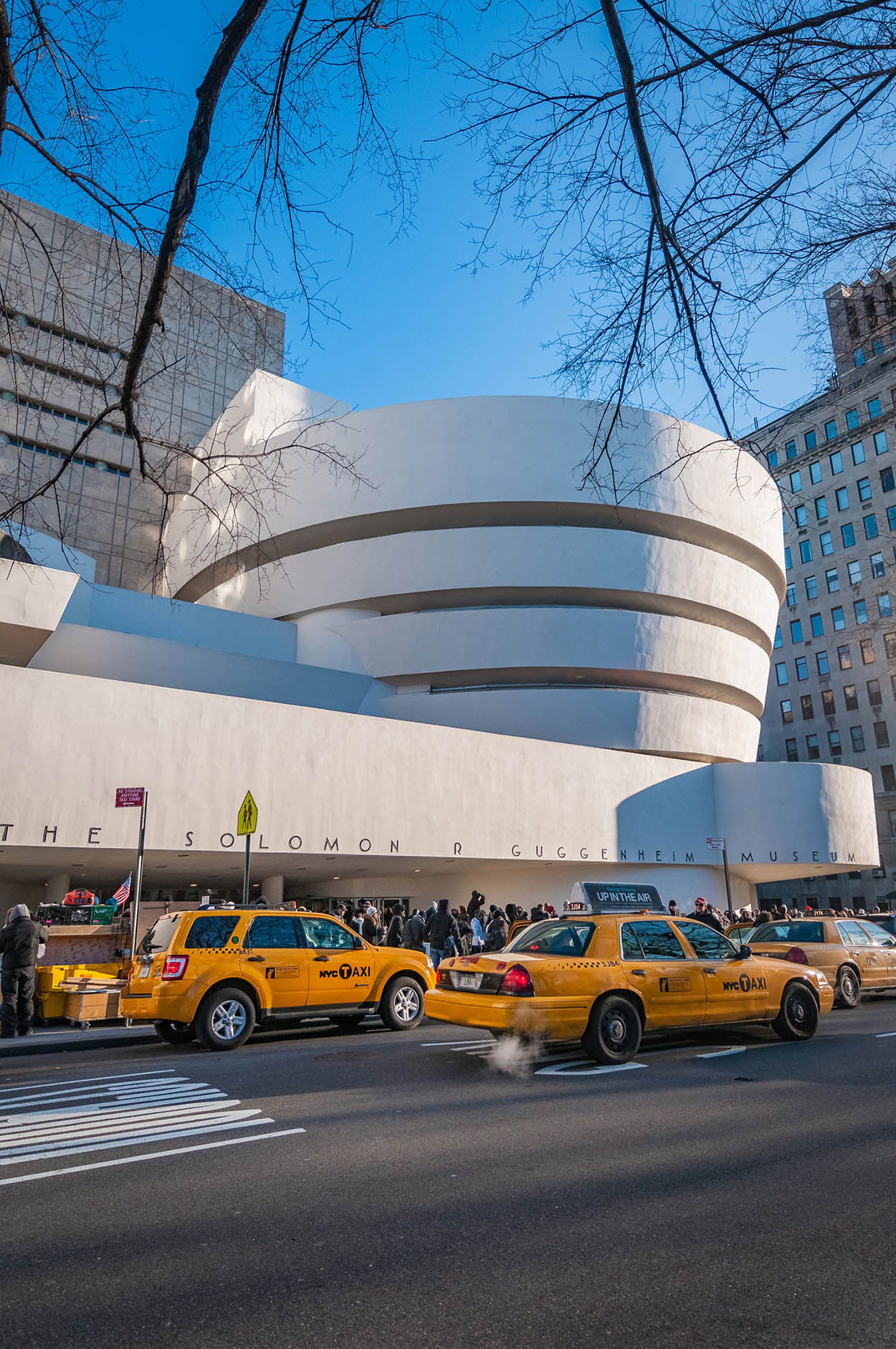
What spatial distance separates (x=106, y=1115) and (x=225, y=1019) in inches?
148

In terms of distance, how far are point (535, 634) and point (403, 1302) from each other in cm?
3165

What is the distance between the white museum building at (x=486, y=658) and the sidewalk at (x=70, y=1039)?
40.4 feet

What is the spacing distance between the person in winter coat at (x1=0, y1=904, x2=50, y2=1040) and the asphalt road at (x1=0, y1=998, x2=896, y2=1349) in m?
3.83

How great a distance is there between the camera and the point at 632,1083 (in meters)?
8.00

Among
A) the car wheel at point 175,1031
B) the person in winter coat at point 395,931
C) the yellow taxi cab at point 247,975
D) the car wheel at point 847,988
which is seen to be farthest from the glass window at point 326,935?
Answer: the person in winter coat at point 395,931

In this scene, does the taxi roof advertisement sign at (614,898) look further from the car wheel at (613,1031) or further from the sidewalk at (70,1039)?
the car wheel at (613,1031)

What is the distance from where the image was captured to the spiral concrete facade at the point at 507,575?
34.6 m

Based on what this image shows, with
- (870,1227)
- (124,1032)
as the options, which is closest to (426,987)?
(124,1032)

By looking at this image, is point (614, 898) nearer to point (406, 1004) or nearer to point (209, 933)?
point (406, 1004)

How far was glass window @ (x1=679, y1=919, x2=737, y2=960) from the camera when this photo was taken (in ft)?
33.2

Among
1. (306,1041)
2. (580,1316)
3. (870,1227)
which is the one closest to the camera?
(580,1316)

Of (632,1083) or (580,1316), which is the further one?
(632,1083)

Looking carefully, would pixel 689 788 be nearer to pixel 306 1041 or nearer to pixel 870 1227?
pixel 306 1041

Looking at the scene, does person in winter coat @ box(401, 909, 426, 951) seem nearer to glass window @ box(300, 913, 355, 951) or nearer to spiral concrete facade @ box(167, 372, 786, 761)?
glass window @ box(300, 913, 355, 951)
